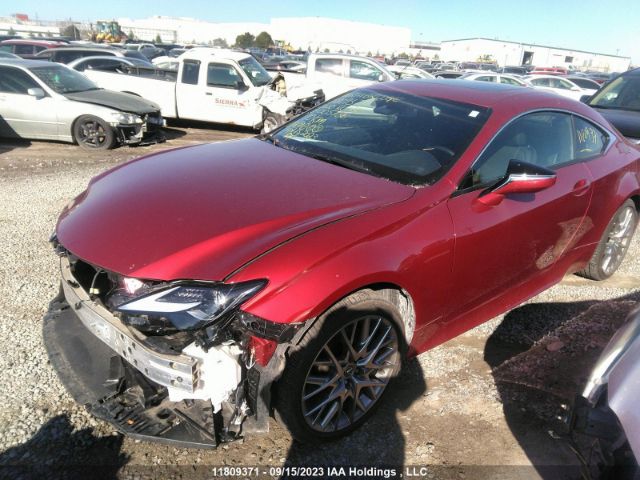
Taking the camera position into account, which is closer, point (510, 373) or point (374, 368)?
point (374, 368)

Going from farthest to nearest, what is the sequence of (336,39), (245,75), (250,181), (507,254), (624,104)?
(336,39) → (245,75) → (624,104) → (507,254) → (250,181)

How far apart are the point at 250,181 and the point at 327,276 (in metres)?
0.89

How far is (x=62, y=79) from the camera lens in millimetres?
8977

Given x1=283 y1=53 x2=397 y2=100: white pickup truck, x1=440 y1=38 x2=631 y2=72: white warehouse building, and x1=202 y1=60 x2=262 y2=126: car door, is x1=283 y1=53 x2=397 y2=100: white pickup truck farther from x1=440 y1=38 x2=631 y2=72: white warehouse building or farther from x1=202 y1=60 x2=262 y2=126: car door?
x1=440 y1=38 x2=631 y2=72: white warehouse building

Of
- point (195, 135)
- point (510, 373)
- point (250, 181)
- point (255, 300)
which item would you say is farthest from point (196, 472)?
point (195, 135)

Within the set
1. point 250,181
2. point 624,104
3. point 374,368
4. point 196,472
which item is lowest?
point 196,472

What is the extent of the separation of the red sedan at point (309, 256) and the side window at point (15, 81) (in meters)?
6.97

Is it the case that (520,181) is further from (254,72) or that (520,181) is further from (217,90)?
(254,72)

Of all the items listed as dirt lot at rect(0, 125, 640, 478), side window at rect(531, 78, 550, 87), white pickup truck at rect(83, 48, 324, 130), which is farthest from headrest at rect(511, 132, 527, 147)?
side window at rect(531, 78, 550, 87)

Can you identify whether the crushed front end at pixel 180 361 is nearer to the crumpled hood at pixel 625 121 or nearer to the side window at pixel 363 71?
the crumpled hood at pixel 625 121

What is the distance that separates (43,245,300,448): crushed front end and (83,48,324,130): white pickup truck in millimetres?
8593

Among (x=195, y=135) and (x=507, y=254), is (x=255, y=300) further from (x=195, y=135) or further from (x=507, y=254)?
(x=195, y=135)

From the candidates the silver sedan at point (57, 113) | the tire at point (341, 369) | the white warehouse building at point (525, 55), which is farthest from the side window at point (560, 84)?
the white warehouse building at point (525, 55)

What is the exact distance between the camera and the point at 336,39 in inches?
4023
